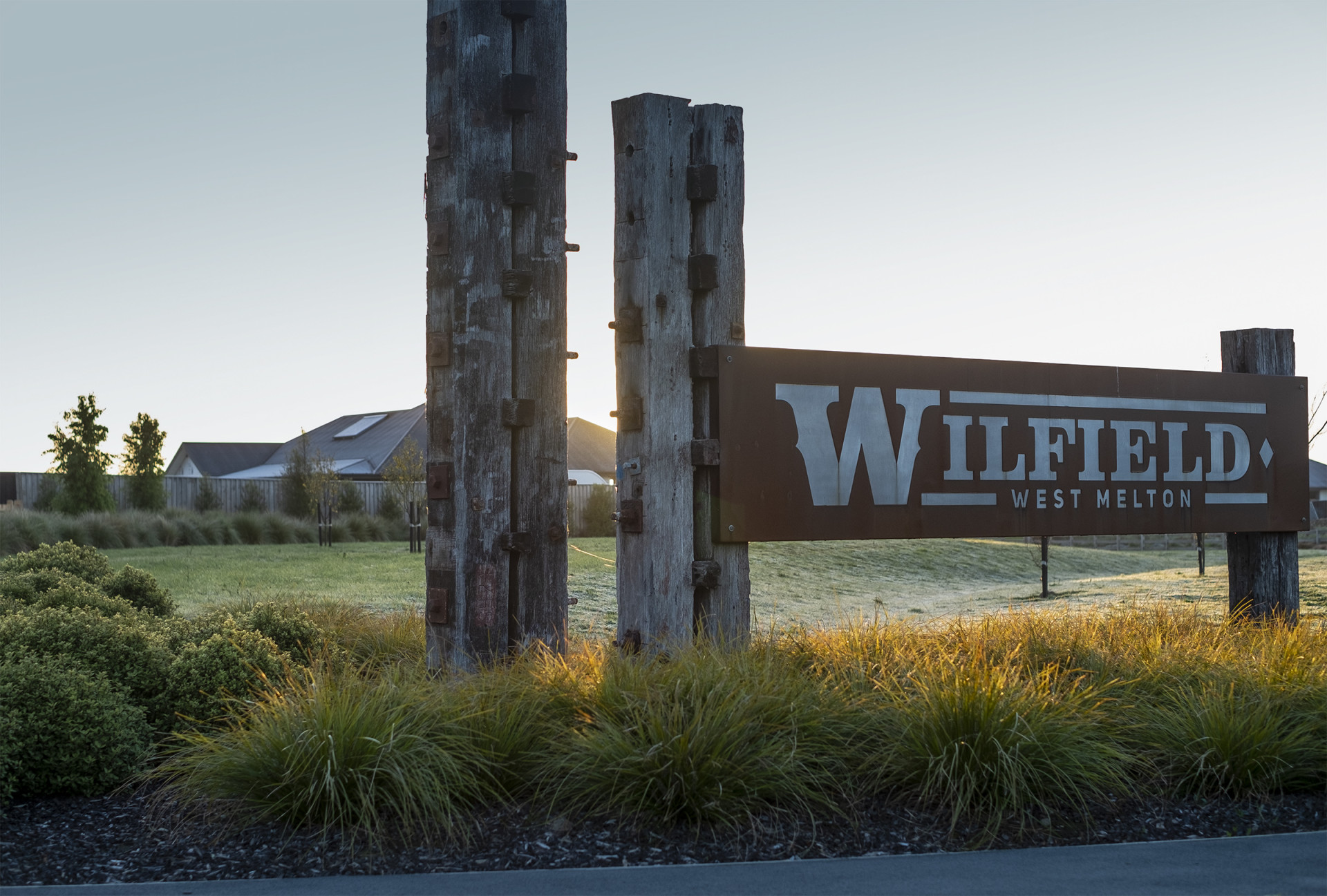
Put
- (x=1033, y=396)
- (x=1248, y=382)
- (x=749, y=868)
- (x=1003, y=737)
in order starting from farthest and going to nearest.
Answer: (x=1248, y=382) < (x=1033, y=396) < (x=1003, y=737) < (x=749, y=868)

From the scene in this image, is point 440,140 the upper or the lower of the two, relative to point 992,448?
upper

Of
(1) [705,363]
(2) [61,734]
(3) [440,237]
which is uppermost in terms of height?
(3) [440,237]

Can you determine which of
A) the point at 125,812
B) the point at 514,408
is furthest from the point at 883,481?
the point at 125,812

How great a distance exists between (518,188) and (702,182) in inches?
39.7

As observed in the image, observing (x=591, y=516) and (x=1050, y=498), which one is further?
(x=591, y=516)

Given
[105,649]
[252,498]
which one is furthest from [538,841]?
[252,498]

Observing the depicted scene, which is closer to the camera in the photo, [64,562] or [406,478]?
[64,562]

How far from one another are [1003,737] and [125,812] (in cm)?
368

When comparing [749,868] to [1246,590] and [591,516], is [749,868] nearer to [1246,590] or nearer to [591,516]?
[1246,590]

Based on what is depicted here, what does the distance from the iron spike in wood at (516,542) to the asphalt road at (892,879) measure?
241cm

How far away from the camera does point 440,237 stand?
6199 millimetres

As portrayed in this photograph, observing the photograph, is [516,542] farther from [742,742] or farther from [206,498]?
[206,498]

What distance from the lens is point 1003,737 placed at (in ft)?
14.8

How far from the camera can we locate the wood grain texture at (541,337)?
20.2ft
